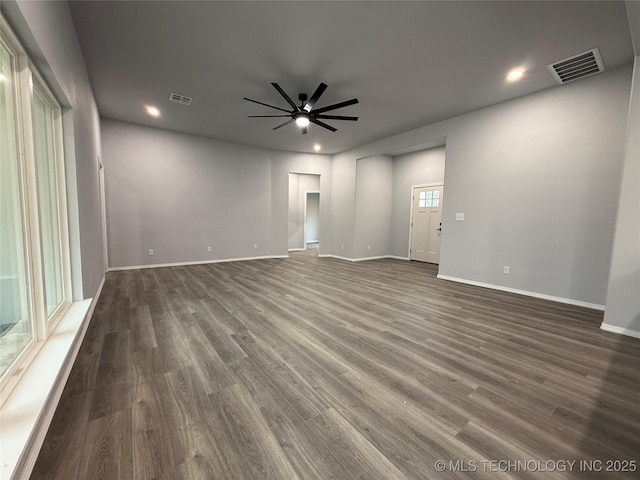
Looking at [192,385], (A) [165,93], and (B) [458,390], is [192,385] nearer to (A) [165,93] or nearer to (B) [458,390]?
(B) [458,390]

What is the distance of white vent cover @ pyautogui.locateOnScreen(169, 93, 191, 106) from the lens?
13.2 ft

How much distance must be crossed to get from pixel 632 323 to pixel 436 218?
4326 mm

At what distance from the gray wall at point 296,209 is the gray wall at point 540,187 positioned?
5.06m

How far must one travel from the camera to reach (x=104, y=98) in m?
4.15

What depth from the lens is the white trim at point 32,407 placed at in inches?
39.0

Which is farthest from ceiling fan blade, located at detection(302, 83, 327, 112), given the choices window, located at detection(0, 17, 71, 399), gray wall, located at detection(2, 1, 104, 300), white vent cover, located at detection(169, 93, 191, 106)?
window, located at detection(0, 17, 71, 399)

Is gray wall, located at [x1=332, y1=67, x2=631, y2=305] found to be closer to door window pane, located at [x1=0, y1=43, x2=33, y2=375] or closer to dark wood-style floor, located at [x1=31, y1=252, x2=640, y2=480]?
dark wood-style floor, located at [x1=31, y1=252, x2=640, y2=480]

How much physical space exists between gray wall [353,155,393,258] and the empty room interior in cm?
131

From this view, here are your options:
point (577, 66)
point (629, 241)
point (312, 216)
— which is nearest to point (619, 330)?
point (629, 241)

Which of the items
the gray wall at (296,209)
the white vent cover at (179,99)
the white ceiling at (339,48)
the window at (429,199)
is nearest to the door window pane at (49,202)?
the white ceiling at (339,48)

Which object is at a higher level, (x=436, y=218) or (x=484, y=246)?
(x=436, y=218)

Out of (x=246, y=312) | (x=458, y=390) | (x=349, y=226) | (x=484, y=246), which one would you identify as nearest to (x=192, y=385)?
(x=246, y=312)

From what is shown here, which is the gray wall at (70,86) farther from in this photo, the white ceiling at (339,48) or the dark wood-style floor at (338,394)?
the dark wood-style floor at (338,394)

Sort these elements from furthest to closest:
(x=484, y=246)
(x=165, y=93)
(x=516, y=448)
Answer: (x=484, y=246) < (x=165, y=93) < (x=516, y=448)
